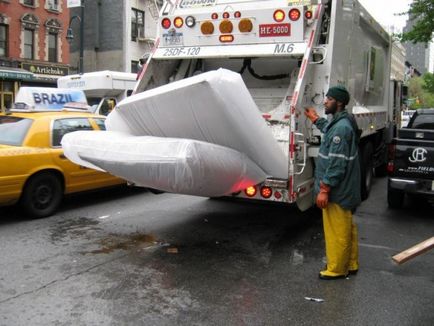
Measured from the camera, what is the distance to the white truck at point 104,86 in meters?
14.8

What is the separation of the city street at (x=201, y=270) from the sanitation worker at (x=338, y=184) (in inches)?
9.9

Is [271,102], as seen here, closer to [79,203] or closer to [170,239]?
[170,239]

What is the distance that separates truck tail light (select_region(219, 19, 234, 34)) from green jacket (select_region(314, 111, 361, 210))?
2.13 m

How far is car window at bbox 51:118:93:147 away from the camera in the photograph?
23.5 ft

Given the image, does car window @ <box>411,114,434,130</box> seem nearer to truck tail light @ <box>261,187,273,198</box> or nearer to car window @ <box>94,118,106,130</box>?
truck tail light @ <box>261,187,273,198</box>

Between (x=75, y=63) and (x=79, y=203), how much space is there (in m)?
28.5

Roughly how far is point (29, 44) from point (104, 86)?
1466cm

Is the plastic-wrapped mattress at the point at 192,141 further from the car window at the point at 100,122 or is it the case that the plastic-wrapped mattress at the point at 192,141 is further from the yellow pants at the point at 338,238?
the car window at the point at 100,122

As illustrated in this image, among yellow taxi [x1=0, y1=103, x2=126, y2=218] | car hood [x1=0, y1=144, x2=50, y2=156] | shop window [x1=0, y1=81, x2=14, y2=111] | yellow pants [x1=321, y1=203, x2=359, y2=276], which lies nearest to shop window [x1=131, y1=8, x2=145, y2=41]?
shop window [x1=0, y1=81, x2=14, y2=111]

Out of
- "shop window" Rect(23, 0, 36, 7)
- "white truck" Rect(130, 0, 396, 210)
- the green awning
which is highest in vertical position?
"shop window" Rect(23, 0, 36, 7)

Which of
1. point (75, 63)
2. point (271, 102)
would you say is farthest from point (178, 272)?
point (75, 63)

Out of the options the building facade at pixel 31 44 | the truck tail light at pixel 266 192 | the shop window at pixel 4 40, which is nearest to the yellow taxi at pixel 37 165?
the truck tail light at pixel 266 192

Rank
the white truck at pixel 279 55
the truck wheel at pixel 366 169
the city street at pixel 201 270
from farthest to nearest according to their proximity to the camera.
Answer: the truck wheel at pixel 366 169 < the white truck at pixel 279 55 < the city street at pixel 201 270

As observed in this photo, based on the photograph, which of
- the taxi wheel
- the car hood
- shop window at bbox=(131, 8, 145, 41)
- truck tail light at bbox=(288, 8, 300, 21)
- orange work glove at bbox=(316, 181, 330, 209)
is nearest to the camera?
orange work glove at bbox=(316, 181, 330, 209)
